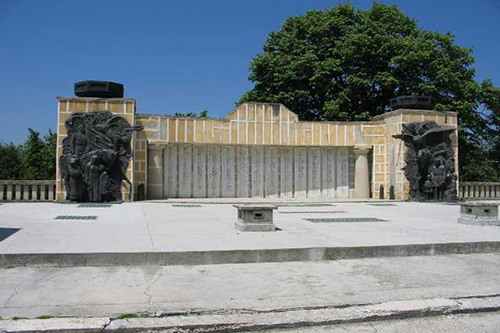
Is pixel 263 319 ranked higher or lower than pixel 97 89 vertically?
lower

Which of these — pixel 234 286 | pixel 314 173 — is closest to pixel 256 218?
pixel 234 286

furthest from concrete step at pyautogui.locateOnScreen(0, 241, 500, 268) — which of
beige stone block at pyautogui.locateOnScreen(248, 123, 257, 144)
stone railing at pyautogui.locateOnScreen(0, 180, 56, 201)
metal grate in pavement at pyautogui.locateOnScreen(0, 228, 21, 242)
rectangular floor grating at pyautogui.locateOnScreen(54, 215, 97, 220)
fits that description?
beige stone block at pyautogui.locateOnScreen(248, 123, 257, 144)

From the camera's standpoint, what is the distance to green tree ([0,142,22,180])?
85.8 ft

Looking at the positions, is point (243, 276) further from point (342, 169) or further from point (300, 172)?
point (342, 169)

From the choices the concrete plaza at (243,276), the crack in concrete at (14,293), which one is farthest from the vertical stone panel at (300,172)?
→ the crack in concrete at (14,293)

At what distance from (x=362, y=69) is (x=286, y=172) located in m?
8.85

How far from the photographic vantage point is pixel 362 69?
80.0ft

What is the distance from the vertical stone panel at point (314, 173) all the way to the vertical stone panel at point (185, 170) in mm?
4523

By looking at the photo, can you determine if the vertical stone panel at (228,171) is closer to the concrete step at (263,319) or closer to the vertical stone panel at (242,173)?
the vertical stone panel at (242,173)

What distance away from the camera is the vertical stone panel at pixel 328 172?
18719 mm

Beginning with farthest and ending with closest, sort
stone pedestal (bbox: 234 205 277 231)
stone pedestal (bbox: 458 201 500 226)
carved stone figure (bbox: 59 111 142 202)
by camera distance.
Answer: carved stone figure (bbox: 59 111 142 202)
stone pedestal (bbox: 458 201 500 226)
stone pedestal (bbox: 234 205 277 231)

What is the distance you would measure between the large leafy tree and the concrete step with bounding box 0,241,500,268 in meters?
16.5

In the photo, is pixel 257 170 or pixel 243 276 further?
pixel 257 170

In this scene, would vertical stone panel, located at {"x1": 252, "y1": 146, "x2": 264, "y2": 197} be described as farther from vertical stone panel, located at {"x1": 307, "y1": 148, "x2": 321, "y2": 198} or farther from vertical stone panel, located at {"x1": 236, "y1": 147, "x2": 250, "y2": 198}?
vertical stone panel, located at {"x1": 307, "y1": 148, "x2": 321, "y2": 198}
